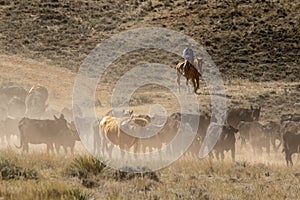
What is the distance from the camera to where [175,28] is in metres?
63.5

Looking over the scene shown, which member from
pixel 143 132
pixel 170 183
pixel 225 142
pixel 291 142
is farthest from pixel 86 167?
pixel 291 142

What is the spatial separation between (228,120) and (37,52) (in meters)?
31.4

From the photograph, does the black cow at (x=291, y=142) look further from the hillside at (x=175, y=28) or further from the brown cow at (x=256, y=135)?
the hillside at (x=175, y=28)

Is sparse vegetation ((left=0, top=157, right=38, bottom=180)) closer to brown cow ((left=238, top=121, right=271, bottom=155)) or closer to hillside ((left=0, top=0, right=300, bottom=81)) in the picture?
brown cow ((left=238, top=121, right=271, bottom=155))

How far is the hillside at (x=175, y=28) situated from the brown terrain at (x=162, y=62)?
11 cm

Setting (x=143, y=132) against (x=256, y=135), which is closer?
(x=143, y=132)

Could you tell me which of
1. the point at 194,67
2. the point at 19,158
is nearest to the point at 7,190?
Answer: the point at 19,158

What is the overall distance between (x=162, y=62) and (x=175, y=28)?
11.9 meters

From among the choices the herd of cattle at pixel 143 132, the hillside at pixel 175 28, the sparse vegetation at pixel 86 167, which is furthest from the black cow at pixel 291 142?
the hillside at pixel 175 28

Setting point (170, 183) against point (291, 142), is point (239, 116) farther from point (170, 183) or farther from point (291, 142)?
point (170, 183)

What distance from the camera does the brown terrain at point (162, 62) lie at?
11.5 metres

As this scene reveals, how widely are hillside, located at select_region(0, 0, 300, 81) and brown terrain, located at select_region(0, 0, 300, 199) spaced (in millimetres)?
108

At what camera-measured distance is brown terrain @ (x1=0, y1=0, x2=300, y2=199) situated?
11469mm

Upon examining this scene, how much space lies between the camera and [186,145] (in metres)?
20.8
